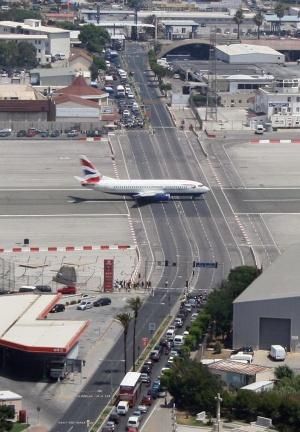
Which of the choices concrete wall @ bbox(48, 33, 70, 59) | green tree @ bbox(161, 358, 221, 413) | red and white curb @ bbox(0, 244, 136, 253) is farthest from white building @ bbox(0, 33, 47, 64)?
green tree @ bbox(161, 358, 221, 413)

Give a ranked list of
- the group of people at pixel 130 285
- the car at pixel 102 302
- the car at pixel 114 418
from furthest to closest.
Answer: the group of people at pixel 130 285 → the car at pixel 102 302 → the car at pixel 114 418

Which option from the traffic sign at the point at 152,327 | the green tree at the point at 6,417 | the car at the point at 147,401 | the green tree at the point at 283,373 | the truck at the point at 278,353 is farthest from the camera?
the traffic sign at the point at 152,327

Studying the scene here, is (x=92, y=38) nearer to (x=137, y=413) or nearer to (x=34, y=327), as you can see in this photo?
(x=34, y=327)

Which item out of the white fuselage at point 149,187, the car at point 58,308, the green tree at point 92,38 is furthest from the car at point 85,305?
the green tree at point 92,38

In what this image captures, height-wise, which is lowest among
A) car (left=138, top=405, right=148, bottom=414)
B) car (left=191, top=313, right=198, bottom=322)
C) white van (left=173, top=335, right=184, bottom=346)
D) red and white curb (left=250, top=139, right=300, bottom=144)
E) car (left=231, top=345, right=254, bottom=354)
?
red and white curb (left=250, top=139, right=300, bottom=144)

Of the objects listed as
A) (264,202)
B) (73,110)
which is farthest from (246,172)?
(73,110)

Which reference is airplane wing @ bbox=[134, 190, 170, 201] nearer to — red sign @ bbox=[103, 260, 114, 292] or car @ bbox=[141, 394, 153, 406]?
red sign @ bbox=[103, 260, 114, 292]

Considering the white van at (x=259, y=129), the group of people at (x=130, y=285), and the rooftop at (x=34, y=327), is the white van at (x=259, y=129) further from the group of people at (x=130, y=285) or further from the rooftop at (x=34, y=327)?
the rooftop at (x=34, y=327)
